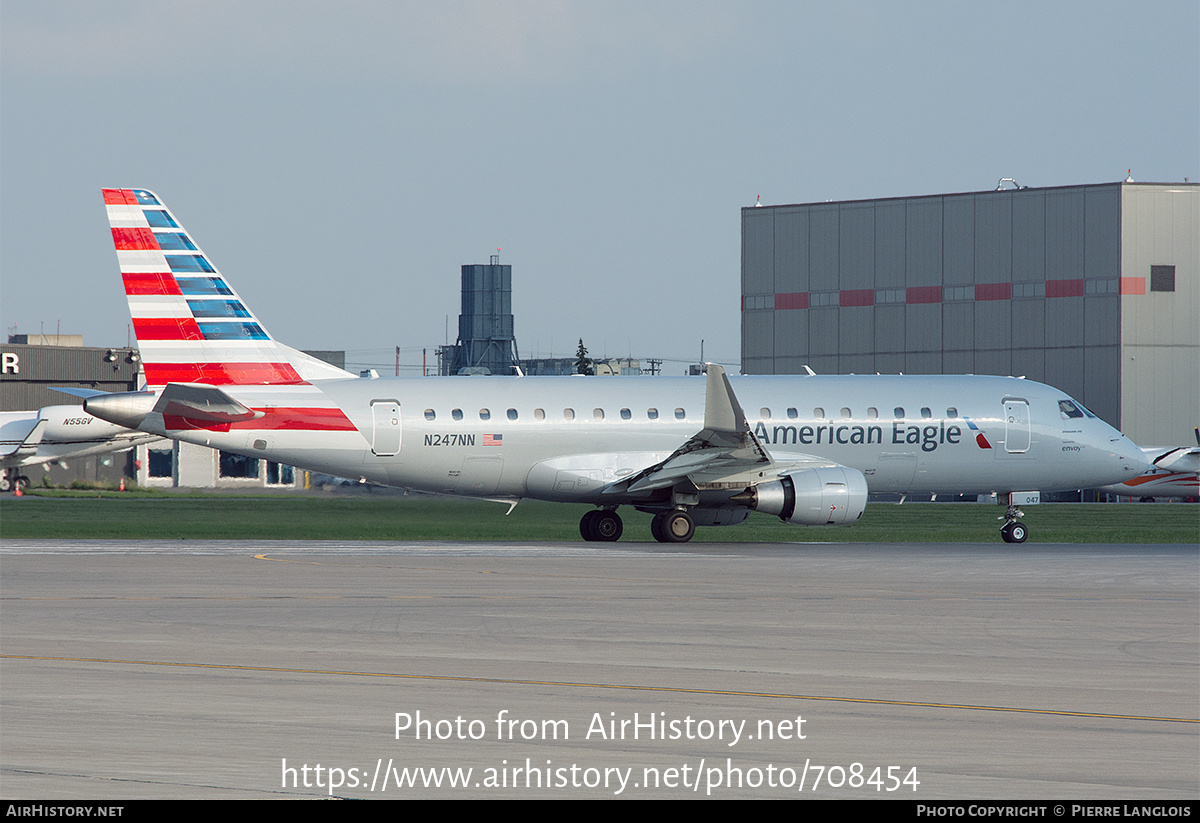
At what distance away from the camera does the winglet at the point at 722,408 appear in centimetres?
2881

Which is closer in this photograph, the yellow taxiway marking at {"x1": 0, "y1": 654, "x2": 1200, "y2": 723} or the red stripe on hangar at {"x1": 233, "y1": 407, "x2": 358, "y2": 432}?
the yellow taxiway marking at {"x1": 0, "y1": 654, "x2": 1200, "y2": 723}

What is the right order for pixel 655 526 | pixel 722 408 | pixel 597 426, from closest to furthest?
pixel 722 408, pixel 655 526, pixel 597 426

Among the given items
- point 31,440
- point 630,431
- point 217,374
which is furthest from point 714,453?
point 31,440

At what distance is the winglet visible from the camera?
94.5 feet

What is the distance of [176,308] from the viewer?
3014 cm

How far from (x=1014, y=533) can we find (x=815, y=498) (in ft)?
19.1

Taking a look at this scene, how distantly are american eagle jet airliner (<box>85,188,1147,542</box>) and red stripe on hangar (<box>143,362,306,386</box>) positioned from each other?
4 centimetres

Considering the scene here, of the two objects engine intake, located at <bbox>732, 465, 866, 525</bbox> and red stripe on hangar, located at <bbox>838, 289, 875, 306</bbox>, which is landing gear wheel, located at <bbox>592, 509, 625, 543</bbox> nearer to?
engine intake, located at <bbox>732, 465, 866, 525</bbox>

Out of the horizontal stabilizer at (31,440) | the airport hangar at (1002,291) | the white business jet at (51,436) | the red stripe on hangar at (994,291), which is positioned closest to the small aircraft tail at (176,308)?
the white business jet at (51,436)

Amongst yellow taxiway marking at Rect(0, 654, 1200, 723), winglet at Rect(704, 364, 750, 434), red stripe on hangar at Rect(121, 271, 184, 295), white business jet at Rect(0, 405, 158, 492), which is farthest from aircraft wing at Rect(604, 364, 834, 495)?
white business jet at Rect(0, 405, 158, 492)

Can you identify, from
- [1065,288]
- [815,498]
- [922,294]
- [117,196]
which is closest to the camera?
[815,498]

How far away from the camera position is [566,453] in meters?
31.6

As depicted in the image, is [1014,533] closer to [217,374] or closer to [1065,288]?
[217,374]

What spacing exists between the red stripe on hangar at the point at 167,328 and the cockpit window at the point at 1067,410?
19634mm
